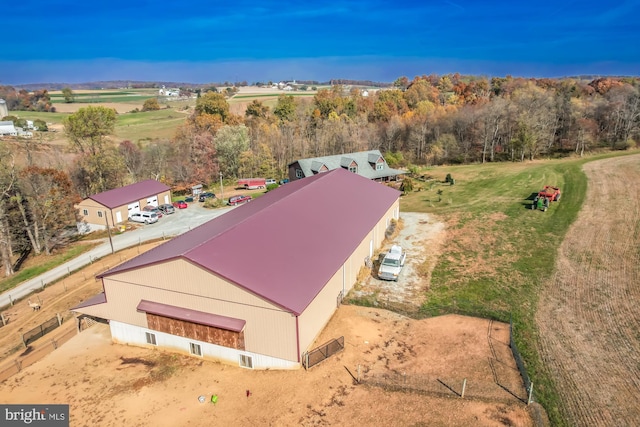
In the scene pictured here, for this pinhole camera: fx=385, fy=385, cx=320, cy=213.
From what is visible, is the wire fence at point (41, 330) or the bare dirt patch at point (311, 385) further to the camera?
the wire fence at point (41, 330)

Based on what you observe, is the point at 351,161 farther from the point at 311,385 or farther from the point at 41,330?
the point at 311,385

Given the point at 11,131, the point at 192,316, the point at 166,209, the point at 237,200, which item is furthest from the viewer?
the point at 11,131

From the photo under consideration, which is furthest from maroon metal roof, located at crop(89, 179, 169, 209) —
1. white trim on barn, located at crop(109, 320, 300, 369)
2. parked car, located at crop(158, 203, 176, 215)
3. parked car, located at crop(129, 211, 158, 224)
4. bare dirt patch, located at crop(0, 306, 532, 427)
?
Answer: white trim on barn, located at crop(109, 320, 300, 369)

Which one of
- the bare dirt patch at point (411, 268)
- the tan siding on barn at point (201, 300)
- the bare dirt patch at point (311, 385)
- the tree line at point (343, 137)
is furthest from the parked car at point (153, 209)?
the bare dirt patch at point (411, 268)

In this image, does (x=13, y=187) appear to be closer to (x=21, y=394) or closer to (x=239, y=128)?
(x=21, y=394)

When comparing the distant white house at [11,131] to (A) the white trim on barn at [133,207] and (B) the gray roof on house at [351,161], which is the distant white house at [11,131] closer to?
(A) the white trim on barn at [133,207]

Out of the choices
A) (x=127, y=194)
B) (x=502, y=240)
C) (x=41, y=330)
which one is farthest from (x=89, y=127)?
(x=502, y=240)

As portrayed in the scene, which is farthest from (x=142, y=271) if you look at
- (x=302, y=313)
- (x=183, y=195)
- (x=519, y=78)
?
(x=519, y=78)

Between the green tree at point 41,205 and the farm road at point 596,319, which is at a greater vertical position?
the green tree at point 41,205
